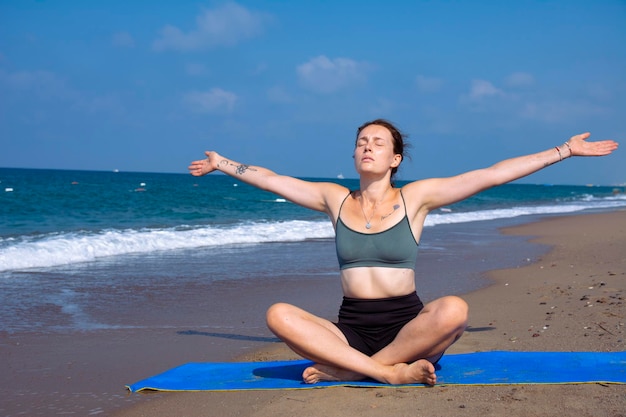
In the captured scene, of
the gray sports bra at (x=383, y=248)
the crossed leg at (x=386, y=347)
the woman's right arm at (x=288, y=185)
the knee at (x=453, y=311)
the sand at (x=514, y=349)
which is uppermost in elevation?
the woman's right arm at (x=288, y=185)

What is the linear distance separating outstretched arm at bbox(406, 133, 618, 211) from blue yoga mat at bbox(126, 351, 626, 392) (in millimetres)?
1104

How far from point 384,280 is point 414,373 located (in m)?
0.59

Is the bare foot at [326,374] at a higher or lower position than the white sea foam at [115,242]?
lower

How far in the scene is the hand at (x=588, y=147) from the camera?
423 centimetres

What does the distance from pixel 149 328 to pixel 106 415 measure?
2454mm

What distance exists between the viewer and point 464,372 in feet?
13.6

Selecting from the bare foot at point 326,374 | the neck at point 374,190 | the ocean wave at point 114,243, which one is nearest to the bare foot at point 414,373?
the bare foot at point 326,374

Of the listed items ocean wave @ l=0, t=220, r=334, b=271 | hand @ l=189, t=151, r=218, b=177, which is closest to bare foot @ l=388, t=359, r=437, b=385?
hand @ l=189, t=151, r=218, b=177

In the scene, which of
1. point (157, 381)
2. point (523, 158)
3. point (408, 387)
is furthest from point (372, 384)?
point (523, 158)

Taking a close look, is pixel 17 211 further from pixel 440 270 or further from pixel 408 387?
pixel 408 387

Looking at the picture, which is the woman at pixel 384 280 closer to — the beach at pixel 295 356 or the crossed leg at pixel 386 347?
the crossed leg at pixel 386 347

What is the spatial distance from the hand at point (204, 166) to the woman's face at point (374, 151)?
3.79 ft

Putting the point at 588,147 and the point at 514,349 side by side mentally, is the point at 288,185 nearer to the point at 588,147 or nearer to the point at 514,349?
the point at 588,147

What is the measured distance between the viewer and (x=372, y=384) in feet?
12.9
